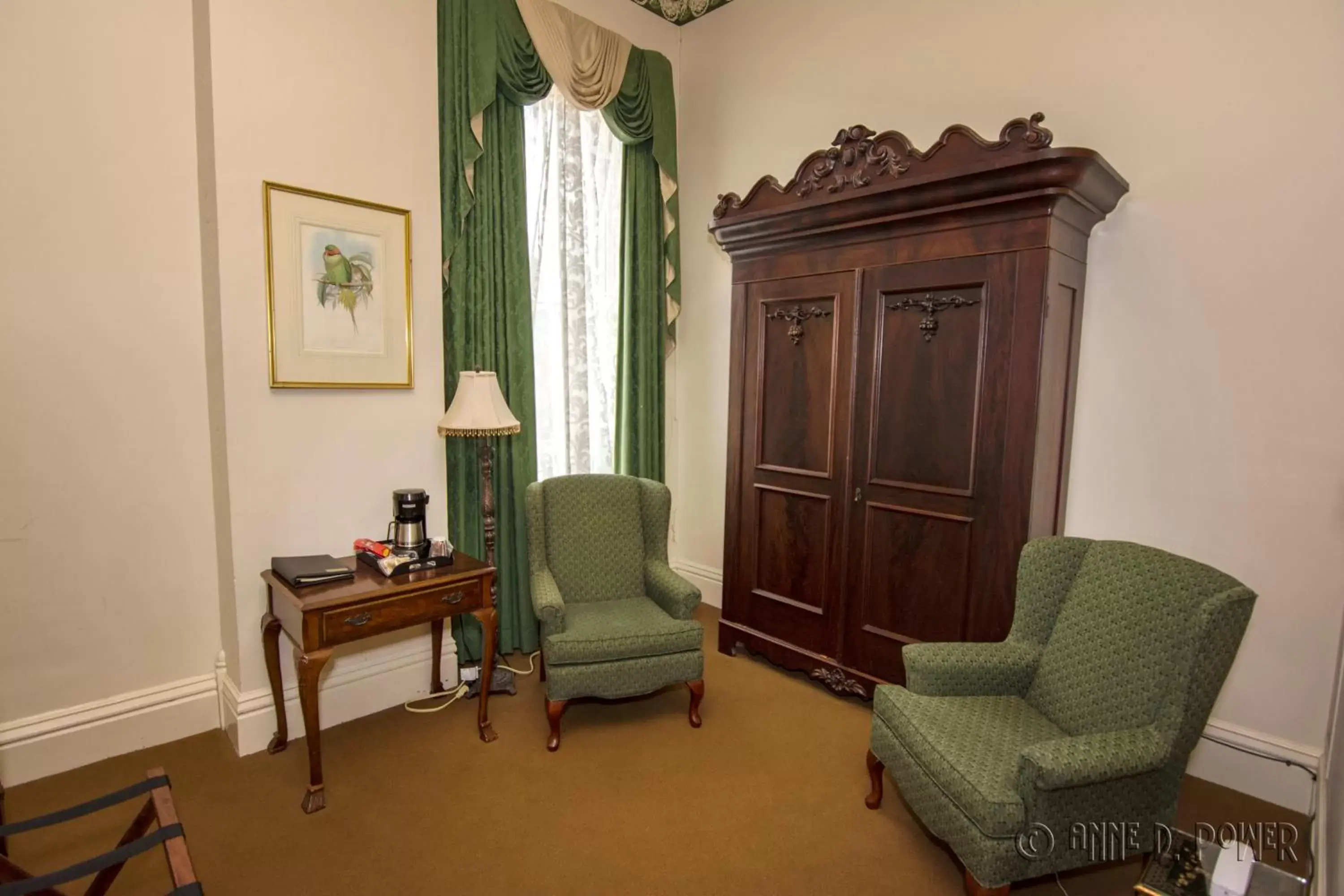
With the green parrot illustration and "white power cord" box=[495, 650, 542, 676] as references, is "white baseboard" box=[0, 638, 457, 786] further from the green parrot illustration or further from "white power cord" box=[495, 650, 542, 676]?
the green parrot illustration

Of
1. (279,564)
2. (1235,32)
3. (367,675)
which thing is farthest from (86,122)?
(1235,32)

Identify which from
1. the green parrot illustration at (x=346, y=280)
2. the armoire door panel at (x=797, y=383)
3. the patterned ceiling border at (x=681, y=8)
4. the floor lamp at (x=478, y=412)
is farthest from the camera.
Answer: the patterned ceiling border at (x=681, y=8)

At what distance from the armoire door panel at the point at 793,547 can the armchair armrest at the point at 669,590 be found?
44 centimetres

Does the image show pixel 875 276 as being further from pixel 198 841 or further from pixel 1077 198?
pixel 198 841

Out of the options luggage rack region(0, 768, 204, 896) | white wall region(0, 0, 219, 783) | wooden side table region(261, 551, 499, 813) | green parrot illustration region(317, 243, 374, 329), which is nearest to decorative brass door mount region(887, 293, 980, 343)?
wooden side table region(261, 551, 499, 813)

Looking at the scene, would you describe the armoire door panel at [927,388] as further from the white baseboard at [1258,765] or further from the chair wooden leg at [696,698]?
the white baseboard at [1258,765]

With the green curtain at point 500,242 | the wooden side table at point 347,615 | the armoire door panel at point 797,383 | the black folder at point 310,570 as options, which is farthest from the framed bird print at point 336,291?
the armoire door panel at point 797,383

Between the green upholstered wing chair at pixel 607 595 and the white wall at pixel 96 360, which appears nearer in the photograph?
Answer: the white wall at pixel 96 360

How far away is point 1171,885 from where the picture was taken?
58.3 inches

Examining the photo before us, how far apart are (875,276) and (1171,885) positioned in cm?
213

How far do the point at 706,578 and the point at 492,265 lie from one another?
7.50ft

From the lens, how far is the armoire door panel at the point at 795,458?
9.53ft

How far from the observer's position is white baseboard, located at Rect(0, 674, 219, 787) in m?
2.25

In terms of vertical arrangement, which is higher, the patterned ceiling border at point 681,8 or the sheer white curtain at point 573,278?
the patterned ceiling border at point 681,8
